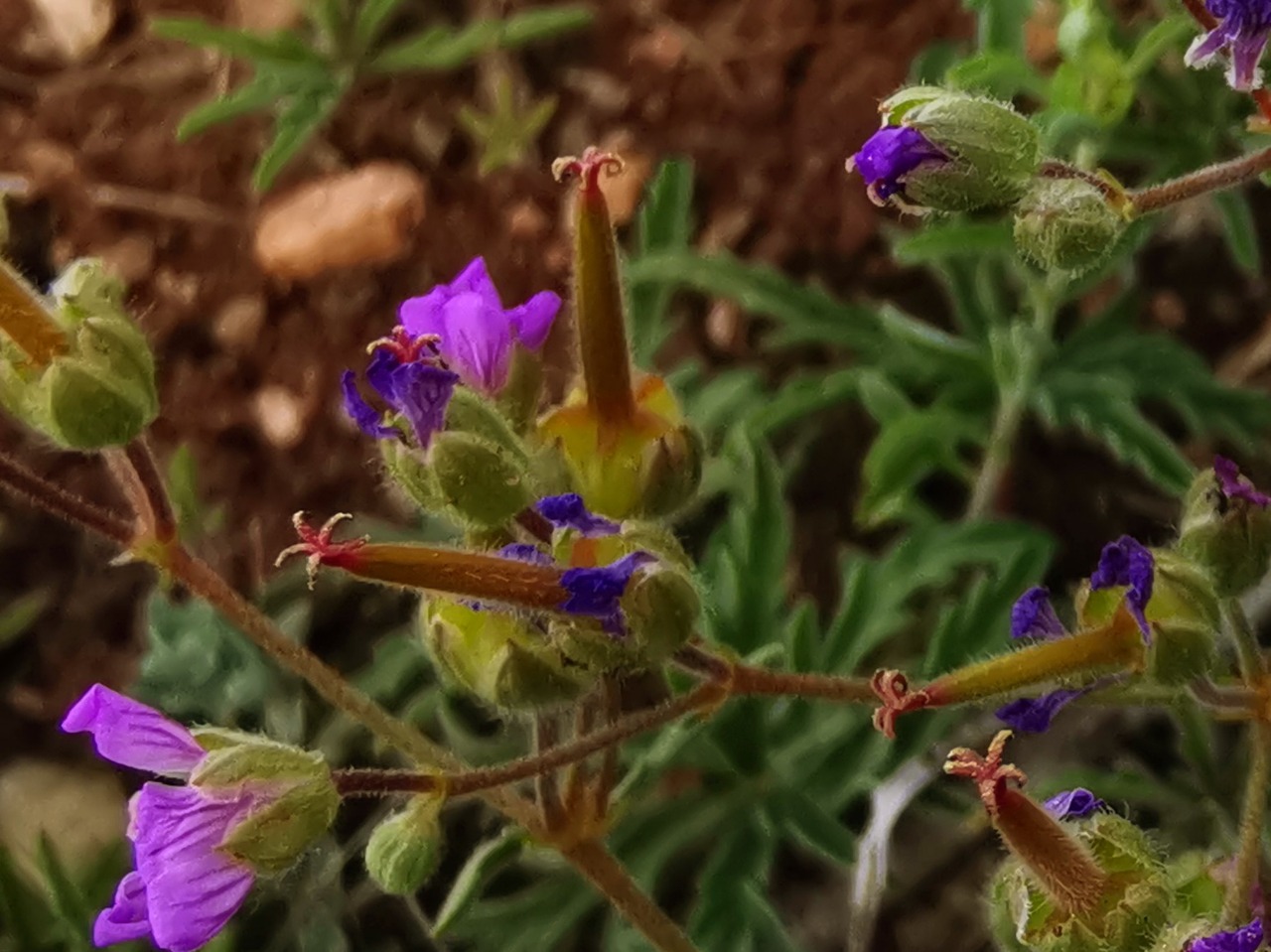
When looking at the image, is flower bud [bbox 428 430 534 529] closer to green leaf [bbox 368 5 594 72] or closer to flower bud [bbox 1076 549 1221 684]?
flower bud [bbox 1076 549 1221 684]

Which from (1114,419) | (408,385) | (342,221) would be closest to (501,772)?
(408,385)

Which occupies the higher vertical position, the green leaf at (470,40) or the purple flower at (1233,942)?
the green leaf at (470,40)

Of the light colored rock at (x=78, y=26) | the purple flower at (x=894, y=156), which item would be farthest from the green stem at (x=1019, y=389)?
the light colored rock at (x=78, y=26)

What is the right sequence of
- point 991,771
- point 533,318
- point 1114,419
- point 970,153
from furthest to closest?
1. point 1114,419
2. point 533,318
3. point 970,153
4. point 991,771

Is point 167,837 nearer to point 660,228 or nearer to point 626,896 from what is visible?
point 626,896

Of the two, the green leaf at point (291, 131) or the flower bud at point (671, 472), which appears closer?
the flower bud at point (671, 472)

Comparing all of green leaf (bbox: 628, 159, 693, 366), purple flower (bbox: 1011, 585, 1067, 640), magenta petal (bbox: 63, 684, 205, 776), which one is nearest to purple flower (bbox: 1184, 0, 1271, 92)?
purple flower (bbox: 1011, 585, 1067, 640)

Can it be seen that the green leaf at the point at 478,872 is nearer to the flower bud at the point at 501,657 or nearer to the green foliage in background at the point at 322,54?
the flower bud at the point at 501,657
